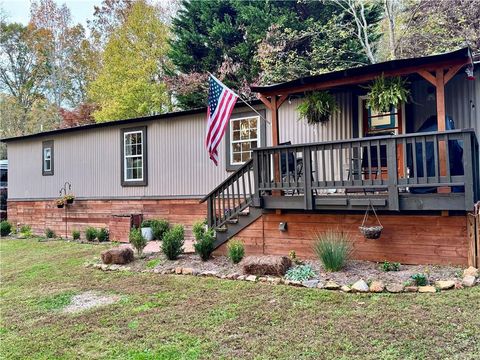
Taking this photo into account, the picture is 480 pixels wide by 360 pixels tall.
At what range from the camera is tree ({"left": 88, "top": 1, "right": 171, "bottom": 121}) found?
1747 centimetres

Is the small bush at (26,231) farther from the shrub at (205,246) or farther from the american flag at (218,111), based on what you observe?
the american flag at (218,111)

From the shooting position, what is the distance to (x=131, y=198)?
34.5 feet

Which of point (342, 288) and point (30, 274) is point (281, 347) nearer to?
point (342, 288)

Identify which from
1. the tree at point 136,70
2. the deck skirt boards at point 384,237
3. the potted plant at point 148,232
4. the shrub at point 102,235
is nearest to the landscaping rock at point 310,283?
the deck skirt boards at point 384,237

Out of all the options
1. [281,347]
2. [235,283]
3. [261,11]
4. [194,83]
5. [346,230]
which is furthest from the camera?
[194,83]

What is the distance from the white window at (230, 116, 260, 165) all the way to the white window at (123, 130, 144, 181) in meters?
2.89

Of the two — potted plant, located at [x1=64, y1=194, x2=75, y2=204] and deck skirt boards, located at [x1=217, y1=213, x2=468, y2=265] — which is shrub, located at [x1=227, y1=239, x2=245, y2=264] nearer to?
deck skirt boards, located at [x1=217, y1=213, x2=468, y2=265]

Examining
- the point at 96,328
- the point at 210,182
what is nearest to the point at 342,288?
the point at 96,328

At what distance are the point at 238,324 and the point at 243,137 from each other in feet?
18.0

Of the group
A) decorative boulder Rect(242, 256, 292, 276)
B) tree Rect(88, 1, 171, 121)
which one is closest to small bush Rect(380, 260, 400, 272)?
decorative boulder Rect(242, 256, 292, 276)

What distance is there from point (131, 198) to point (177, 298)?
6.19 m

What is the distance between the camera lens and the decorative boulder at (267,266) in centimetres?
534

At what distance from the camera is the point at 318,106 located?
6707 millimetres

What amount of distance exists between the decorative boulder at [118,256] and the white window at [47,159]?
7059 millimetres
